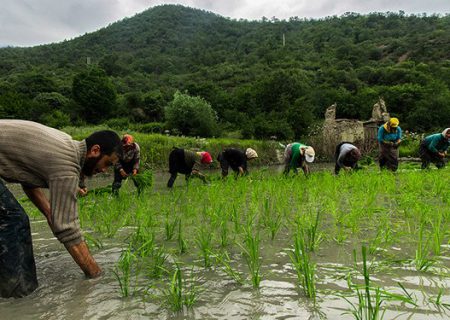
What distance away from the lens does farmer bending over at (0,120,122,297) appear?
216 centimetres

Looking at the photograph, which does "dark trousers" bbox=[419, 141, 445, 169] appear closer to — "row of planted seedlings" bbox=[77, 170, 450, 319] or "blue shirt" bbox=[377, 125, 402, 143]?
"blue shirt" bbox=[377, 125, 402, 143]

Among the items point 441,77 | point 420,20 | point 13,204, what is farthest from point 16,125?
point 420,20

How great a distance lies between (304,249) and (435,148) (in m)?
8.05

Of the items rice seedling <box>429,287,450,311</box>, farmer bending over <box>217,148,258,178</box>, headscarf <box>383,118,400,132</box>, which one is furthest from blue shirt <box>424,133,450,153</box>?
rice seedling <box>429,287,450,311</box>

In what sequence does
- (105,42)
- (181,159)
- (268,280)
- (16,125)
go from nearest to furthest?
(268,280) < (16,125) < (181,159) < (105,42)

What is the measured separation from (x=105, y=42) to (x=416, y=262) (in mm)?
94957

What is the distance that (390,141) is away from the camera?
8523mm

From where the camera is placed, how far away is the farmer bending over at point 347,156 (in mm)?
8172

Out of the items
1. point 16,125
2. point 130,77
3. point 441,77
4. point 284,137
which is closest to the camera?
point 16,125

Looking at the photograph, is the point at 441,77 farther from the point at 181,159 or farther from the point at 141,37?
the point at 141,37

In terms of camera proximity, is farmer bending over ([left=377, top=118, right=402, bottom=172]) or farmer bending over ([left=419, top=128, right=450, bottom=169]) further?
farmer bending over ([left=419, top=128, right=450, bottom=169])

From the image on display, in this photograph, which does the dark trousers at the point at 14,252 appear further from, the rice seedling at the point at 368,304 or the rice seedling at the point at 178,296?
the rice seedling at the point at 368,304

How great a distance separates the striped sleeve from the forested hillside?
77.9ft

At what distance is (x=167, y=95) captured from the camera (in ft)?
134
